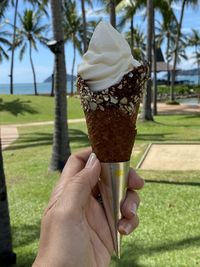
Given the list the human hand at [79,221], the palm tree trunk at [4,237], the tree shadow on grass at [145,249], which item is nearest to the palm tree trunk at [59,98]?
the palm tree trunk at [4,237]

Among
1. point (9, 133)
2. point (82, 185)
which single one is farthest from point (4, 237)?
point (9, 133)

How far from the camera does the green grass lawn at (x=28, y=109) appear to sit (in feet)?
79.4

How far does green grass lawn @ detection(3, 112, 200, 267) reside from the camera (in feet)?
18.8

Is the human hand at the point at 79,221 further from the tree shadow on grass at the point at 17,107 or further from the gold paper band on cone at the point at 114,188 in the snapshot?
the tree shadow on grass at the point at 17,107

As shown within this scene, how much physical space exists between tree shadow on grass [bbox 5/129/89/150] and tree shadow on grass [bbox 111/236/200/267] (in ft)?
25.9

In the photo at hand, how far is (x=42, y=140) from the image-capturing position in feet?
52.3

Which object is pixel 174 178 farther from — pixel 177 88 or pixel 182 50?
pixel 182 50

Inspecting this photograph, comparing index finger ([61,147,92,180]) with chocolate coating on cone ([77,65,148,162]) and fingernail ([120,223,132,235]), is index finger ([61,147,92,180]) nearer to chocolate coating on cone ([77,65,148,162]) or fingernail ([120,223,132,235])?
chocolate coating on cone ([77,65,148,162])

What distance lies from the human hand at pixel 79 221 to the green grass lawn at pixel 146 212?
10.2 feet

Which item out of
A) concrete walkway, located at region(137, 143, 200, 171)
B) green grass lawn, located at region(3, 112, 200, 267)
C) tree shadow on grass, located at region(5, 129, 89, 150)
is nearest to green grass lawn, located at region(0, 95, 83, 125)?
tree shadow on grass, located at region(5, 129, 89, 150)

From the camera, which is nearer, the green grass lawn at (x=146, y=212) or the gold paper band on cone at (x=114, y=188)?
the gold paper band on cone at (x=114, y=188)

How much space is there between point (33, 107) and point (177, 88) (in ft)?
87.6

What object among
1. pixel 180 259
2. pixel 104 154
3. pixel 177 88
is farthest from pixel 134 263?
pixel 177 88

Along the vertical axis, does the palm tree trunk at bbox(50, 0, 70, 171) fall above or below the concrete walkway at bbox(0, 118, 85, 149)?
above
